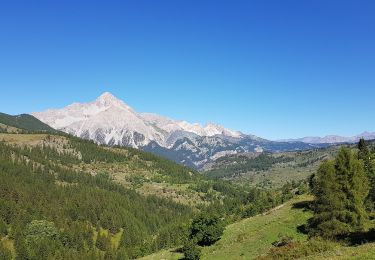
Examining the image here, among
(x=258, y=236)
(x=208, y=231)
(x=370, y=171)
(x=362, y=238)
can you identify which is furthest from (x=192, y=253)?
(x=370, y=171)

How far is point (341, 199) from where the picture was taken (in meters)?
66.5

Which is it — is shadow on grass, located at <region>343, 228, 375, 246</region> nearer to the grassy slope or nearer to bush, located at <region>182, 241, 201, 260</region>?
the grassy slope

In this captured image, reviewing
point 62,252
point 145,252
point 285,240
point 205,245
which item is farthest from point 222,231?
point 62,252

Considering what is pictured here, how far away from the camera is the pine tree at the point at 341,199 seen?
64000mm

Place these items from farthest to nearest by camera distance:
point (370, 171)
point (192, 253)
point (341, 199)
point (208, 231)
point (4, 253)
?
point (4, 253)
point (208, 231)
point (370, 171)
point (192, 253)
point (341, 199)

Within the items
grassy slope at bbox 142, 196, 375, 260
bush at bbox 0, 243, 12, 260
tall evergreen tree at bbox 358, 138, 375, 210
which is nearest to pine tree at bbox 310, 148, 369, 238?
tall evergreen tree at bbox 358, 138, 375, 210

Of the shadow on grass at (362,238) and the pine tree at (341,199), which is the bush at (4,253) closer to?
the pine tree at (341,199)

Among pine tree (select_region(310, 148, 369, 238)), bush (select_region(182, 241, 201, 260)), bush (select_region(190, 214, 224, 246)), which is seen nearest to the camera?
pine tree (select_region(310, 148, 369, 238))

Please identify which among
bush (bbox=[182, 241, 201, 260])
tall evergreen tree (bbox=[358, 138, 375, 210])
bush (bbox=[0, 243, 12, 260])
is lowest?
bush (bbox=[0, 243, 12, 260])

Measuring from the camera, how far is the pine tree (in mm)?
64000

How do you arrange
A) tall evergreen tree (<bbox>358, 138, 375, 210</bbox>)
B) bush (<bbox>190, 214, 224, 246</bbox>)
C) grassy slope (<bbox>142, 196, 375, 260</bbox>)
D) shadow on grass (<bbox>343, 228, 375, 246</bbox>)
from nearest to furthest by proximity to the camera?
1. shadow on grass (<bbox>343, 228, 375, 246</bbox>)
2. grassy slope (<bbox>142, 196, 375, 260</bbox>)
3. tall evergreen tree (<bbox>358, 138, 375, 210</bbox>)
4. bush (<bbox>190, 214, 224, 246</bbox>)

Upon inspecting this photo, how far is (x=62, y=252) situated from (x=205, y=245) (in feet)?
428

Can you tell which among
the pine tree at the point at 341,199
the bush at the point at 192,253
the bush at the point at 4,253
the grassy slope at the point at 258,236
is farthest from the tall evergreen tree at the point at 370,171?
the bush at the point at 4,253

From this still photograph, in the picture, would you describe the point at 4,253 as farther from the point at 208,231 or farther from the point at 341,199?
the point at 341,199
